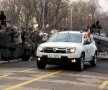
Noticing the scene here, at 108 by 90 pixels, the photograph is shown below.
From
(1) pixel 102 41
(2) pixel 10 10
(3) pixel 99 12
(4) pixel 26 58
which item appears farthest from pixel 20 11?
(4) pixel 26 58

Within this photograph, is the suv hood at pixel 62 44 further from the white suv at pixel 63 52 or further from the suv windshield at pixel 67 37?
the suv windshield at pixel 67 37

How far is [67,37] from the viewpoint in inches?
777

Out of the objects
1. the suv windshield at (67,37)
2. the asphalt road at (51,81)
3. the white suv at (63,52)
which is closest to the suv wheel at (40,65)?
the white suv at (63,52)

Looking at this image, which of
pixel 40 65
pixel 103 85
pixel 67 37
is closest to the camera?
pixel 103 85

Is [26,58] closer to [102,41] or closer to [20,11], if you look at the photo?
[102,41]

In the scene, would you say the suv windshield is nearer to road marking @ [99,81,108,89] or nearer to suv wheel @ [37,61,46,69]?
suv wheel @ [37,61,46,69]

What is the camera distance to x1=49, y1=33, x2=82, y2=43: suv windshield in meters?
19.5

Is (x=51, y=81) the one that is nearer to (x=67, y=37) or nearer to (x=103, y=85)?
(x=103, y=85)

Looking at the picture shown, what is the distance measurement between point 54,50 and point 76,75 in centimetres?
194

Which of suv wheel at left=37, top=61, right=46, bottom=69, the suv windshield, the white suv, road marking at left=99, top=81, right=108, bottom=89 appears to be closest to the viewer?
road marking at left=99, top=81, right=108, bottom=89

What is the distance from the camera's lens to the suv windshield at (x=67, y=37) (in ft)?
64.1

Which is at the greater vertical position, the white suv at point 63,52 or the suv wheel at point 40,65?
the white suv at point 63,52

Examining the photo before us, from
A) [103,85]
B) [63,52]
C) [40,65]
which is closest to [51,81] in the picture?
[103,85]

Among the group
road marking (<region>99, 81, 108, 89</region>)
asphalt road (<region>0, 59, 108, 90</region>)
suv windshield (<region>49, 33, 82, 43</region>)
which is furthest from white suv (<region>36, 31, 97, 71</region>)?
road marking (<region>99, 81, 108, 89</region>)
